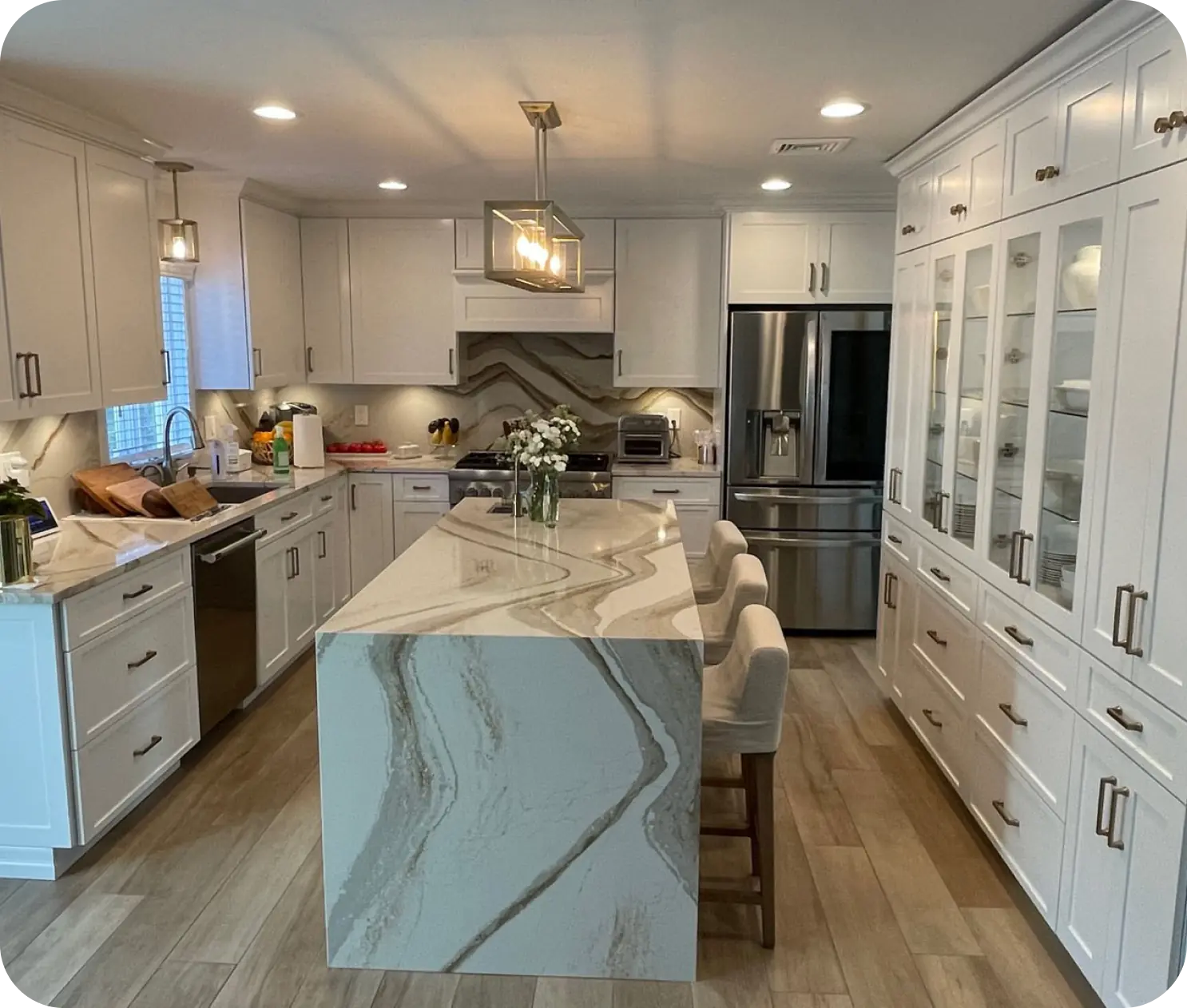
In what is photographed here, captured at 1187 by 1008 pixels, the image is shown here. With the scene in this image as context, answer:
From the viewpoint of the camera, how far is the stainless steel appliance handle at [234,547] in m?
3.50

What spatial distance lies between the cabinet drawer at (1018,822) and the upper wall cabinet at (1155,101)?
1597mm

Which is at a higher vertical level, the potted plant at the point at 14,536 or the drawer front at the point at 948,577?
the potted plant at the point at 14,536

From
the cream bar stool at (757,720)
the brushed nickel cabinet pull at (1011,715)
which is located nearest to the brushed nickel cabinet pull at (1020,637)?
the brushed nickel cabinet pull at (1011,715)

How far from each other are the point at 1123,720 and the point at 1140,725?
65 mm

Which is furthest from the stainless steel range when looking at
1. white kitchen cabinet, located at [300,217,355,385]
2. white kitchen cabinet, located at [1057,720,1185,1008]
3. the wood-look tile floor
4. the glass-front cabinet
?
white kitchen cabinet, located at [1057,720,1185,1008]

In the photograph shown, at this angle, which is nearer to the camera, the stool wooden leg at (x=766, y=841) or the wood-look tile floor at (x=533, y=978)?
the wood-look tile floor at (x=533, y=978)

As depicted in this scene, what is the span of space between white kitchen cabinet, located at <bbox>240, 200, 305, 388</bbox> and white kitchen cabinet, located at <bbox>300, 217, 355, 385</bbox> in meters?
0.05

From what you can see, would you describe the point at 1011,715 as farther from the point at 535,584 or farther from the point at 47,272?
the point at 47,272

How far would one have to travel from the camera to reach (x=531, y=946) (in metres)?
2.41

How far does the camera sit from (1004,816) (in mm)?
2770

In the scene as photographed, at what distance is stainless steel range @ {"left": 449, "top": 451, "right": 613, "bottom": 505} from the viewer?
525 cm

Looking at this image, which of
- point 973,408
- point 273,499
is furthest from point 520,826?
point 273,499

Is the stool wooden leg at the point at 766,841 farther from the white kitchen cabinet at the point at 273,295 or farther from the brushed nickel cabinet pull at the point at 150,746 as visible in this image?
the white kitchen cabinet at the point at 273,295

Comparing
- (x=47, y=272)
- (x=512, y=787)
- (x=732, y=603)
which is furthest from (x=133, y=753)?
(x=732, y=603)
